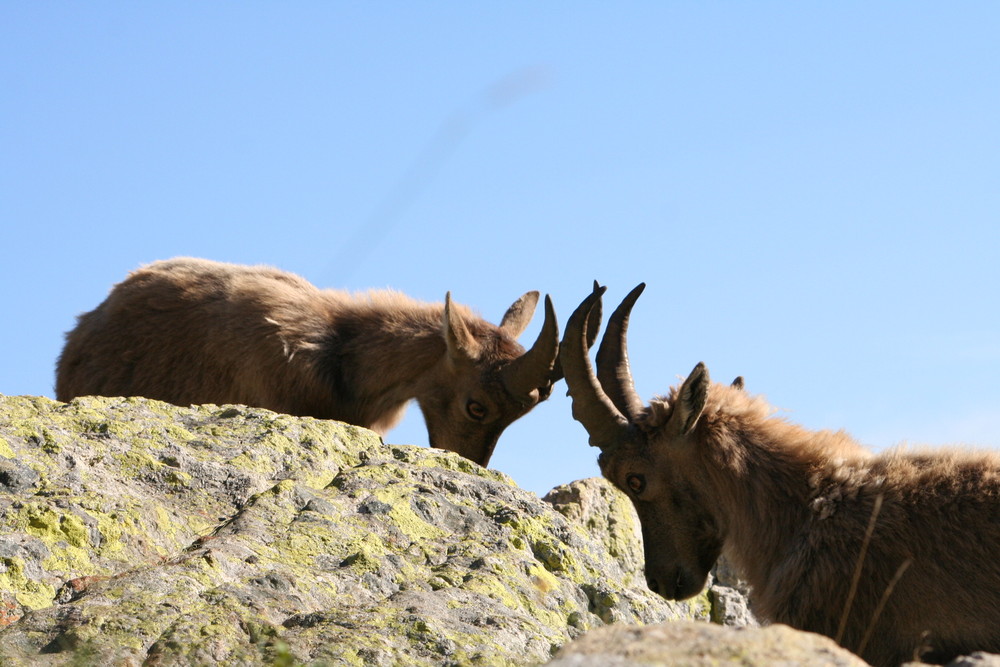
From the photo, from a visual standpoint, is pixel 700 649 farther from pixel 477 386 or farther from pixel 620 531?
pixel 477 386

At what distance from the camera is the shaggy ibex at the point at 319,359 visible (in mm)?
10781

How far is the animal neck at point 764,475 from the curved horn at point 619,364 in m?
0.65

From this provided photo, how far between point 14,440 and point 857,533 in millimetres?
4061

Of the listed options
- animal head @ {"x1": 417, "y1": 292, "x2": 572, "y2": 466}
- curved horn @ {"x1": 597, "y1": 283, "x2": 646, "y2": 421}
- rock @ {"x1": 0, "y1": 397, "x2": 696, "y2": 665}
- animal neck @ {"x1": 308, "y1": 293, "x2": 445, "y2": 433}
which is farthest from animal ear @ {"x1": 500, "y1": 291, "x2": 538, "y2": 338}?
rock @ {"x1": 0, "y1": 397, "x2": 696, "y2": 665}

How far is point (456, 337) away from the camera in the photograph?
35.2 ft

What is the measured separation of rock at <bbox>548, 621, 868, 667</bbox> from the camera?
2.62 m

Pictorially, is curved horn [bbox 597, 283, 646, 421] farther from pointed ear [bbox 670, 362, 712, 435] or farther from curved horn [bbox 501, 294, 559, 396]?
curved horn [bbox 501, 294, 559, 396]

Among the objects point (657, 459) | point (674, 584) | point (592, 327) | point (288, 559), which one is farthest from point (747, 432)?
point (592, 327)

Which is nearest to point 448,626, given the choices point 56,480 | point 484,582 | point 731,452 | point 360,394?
point 484,582

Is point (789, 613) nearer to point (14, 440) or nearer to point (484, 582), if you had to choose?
point (484, 582)

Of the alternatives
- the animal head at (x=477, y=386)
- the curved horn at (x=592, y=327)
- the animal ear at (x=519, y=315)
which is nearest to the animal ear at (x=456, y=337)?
the animal head at (x=477, y=386)

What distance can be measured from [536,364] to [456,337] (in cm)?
78

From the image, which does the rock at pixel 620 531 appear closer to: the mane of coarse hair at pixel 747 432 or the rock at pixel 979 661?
the mane of coarse hair at pixel 747 432

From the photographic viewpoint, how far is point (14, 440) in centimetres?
531
